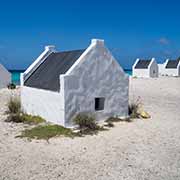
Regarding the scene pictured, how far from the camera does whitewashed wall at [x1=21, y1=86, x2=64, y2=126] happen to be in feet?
38.8

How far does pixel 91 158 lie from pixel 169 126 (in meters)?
5.84

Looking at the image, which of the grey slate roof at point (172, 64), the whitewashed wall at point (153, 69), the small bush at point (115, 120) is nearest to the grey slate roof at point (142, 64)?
the whitewashed wall at point (153, 69)

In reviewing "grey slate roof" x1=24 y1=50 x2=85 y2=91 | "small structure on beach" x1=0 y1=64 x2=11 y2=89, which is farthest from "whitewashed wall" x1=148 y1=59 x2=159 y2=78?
"grey slate roof" x1=24 y1=50 x2=85 y2=91

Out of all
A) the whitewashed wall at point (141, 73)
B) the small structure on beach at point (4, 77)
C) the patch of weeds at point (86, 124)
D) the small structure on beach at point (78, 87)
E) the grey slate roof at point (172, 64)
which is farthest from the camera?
the grey slate roof at point (172, 64)

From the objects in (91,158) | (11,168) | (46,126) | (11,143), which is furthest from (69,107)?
(11,168)

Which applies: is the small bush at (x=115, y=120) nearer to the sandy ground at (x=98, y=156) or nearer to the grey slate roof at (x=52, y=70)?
the sandy ground at (x=98, y=156)

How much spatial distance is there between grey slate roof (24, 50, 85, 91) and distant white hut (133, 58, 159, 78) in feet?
131

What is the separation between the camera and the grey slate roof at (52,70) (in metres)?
12.8

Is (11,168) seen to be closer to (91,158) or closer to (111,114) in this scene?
(91,158)

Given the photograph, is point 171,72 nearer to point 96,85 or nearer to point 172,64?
point 172,64

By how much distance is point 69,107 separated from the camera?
38.4 ft

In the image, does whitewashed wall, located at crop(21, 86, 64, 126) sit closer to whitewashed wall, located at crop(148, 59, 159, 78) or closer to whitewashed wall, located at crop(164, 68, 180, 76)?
whitewashed wall, located at crop(148, 59, 159, 78)

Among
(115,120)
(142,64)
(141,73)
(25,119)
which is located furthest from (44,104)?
(142,64)

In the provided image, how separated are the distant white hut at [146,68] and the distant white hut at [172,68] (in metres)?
8.72
